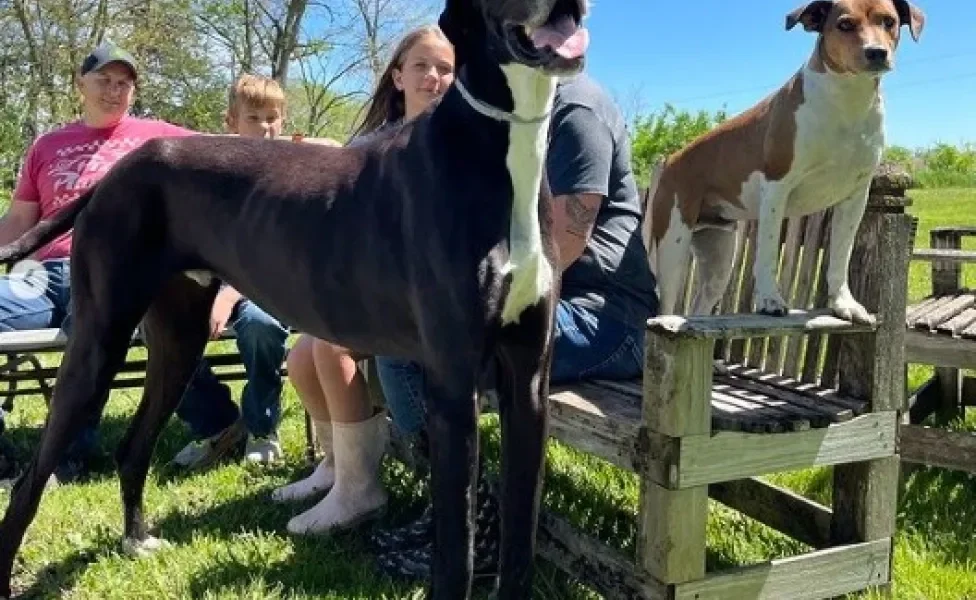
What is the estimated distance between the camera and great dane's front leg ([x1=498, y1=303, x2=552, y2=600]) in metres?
2.19

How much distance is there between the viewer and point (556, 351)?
2834mm

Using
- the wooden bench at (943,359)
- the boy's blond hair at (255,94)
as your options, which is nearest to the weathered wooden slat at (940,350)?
the wooden bench at (943,359)

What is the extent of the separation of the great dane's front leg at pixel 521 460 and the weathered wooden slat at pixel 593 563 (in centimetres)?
39

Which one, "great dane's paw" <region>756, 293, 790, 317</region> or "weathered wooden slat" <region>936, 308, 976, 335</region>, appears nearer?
"great dane's paw" <region>756, 293, 790, 317</region>

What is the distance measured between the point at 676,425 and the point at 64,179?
311 centimetres

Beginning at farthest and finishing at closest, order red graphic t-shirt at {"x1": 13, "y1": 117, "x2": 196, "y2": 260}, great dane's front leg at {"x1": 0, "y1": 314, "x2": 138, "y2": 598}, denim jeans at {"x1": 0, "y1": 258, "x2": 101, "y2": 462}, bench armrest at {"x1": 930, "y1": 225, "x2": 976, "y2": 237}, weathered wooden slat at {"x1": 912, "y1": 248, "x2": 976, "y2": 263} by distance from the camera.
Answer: bench armrest at {"x1": 930, "y1": 225, "x2": 976, "y2": 237} → red graphic t-shirt at {"x1": 13, "y1": 117, "x2": 196, "y2": 260} → denim jeans at {"x1": 0, "y1": 258, "x2": 101, "y2": 462} → weathered wooden slat at {"x1": 912, "y1": 248, "x2": 976, "y2": 263} → great dane's front leg at {"x1": 0, "y1": 314, "x2": 138, "y2": 598}

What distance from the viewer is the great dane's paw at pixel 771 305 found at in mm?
2711

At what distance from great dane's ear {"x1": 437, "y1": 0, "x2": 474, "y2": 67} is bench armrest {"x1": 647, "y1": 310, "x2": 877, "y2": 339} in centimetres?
83

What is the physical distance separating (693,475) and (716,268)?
1389 mm

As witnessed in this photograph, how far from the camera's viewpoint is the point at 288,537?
10.7 feet

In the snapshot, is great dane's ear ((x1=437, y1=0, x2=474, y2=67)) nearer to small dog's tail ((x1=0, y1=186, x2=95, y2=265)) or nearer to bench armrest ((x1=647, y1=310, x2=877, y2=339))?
bench armrest ((x1=647, y1=310, x2=877, y2=339))

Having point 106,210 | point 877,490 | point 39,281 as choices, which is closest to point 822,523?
point 877,490

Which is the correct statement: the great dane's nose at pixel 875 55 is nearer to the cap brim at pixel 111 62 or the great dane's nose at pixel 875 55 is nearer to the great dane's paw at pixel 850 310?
the great dane's paw at pixel 850 310

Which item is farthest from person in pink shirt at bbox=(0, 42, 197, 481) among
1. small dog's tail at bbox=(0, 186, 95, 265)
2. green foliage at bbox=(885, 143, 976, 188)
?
green foliage at bbox=(885, 143, 976, 188)
